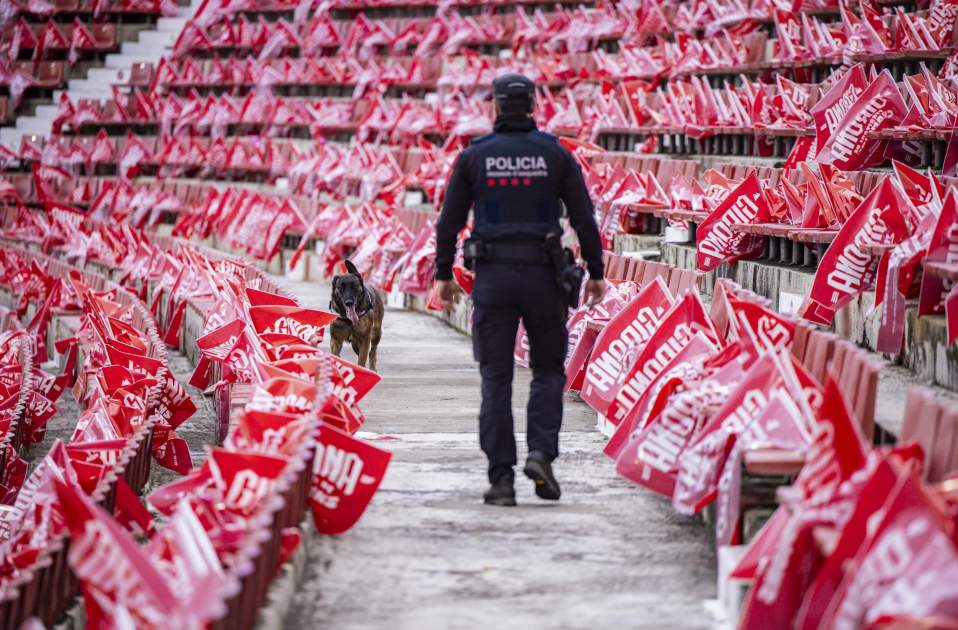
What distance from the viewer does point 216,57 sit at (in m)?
21.6

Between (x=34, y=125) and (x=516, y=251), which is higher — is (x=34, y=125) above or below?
below

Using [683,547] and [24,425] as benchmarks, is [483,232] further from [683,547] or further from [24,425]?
[24,425]

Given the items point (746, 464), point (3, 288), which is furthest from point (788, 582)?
point (3, 288)

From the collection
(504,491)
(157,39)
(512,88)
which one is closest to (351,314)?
(504,491)

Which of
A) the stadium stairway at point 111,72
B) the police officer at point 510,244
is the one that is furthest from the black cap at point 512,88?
the stadium stairway at point 111,72

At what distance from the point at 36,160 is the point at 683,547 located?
744 inches

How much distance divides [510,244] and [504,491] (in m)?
0.82

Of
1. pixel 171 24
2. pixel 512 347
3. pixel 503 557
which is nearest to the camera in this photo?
pixel 503 557

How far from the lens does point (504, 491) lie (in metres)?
4.84

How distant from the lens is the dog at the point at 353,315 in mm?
8180

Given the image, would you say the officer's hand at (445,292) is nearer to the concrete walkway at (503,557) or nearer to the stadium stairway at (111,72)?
the concrete walkway at (503,557)

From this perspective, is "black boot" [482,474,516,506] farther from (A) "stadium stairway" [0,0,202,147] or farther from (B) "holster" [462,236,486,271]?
(A) "stadium stairway" [0,0,202,147]

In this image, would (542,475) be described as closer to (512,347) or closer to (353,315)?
(512,347)

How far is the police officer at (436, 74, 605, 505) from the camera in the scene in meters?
4.64
